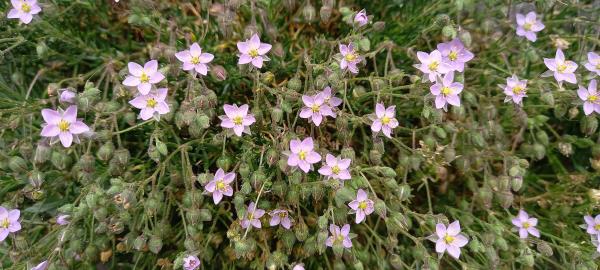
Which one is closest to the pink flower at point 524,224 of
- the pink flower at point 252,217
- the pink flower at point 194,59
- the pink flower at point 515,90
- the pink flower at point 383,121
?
the pink flower at point 515,90

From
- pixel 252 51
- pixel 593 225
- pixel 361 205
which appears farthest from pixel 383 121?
pixel 593 225

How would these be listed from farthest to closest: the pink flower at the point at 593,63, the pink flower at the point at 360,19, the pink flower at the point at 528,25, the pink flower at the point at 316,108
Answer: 1. the pink flower at the point at 528,25
2. the pink flower at the point at 593,63
3. the pink flower at the point at 360,19
4. the pink flower at the point at 316,108

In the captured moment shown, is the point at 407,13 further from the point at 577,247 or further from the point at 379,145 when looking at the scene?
the point at 577,247

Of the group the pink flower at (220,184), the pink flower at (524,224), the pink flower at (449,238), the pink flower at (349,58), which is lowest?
the pink flower at (524,224)

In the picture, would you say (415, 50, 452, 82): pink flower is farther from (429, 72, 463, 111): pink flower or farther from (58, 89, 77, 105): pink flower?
(58, 89, 77, 105): pink flower

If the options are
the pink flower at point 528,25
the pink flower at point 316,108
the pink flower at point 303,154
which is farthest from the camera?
the pink flower at point 528,25

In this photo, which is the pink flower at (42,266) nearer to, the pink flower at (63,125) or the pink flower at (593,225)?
the pink flower at (63,125)

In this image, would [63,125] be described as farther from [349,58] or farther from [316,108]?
[349,58]
